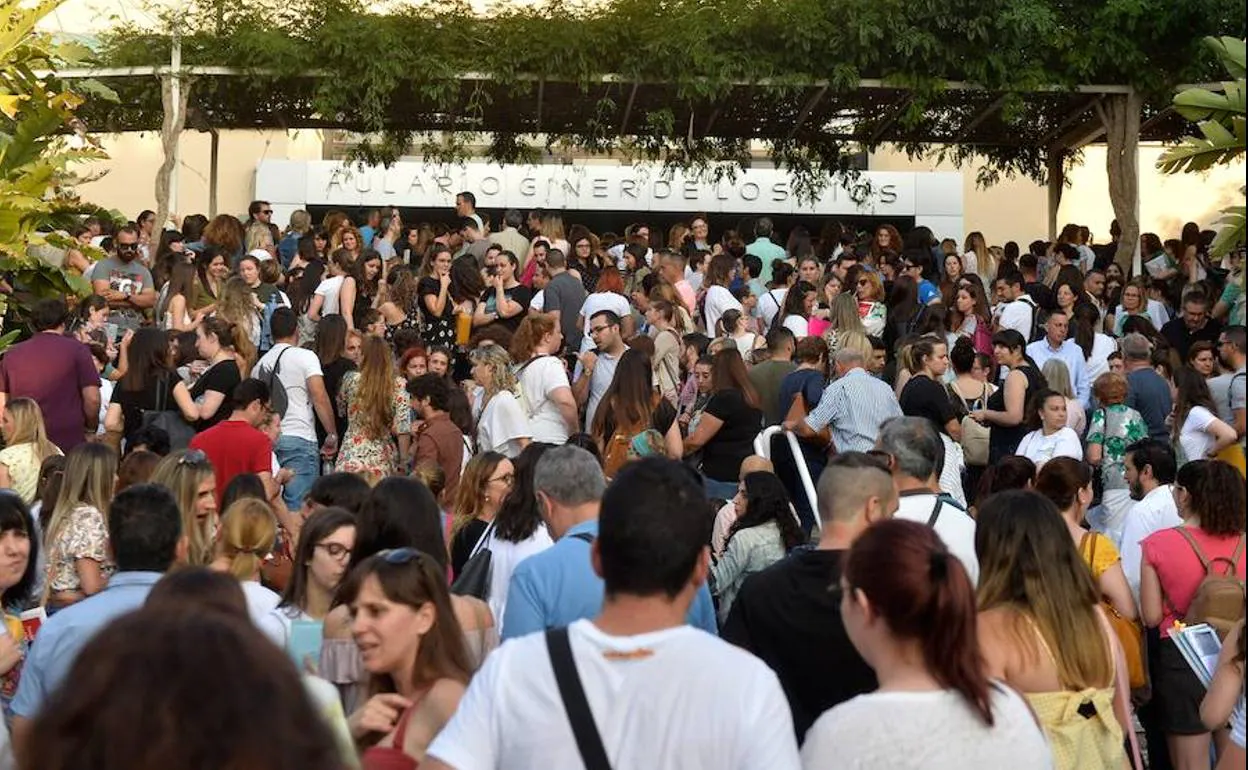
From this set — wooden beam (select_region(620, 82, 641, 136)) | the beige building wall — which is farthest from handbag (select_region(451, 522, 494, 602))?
the beige building wall

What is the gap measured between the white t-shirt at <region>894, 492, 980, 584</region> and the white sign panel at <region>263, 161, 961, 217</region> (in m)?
21.4

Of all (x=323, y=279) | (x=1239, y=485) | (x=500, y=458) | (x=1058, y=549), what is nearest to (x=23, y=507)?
(x=500, y=458)

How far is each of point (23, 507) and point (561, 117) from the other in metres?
16.8

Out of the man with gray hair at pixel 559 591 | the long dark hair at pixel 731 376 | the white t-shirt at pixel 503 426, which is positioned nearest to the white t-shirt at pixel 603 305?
the long dark hair at pixel 731 376

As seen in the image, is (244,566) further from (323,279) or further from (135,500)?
(323,279)

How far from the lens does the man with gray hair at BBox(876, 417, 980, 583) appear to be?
680 centimetres

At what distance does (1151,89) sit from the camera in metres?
20.2

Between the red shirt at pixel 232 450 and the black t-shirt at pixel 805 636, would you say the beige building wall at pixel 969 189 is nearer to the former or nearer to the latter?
the red shirt at pixel 232 450

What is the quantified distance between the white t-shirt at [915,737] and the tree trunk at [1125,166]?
16836 millimetres

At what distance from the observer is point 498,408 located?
38.6 feet

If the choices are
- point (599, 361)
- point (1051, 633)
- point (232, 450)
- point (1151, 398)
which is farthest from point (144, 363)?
point (1051, 633)

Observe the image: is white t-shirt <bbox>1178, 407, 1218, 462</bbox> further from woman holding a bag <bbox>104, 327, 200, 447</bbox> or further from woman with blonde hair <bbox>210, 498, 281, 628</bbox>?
woman with blonde hair <bbox>210, 498, 281, 628</bbox>

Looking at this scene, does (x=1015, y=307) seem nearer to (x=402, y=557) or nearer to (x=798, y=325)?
(x=798, y=325)

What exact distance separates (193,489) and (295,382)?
455 centimetres
